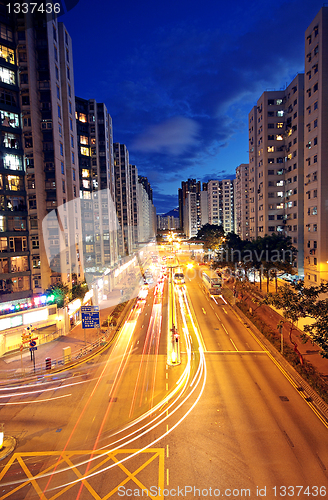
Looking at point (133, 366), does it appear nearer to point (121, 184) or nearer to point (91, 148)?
point (91, 148)

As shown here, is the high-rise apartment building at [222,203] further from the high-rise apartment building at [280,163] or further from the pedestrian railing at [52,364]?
the pedestrian railing at [52,364]

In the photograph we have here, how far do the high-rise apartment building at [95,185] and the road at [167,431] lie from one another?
116 ft

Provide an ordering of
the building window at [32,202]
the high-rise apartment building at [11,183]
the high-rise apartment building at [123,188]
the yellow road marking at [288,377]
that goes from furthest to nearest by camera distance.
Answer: the high-rise apartment building at [123,188] → the building window at [32,202] → the high-rise apartment building at [11,183] → the yellow road marking at [288,377]

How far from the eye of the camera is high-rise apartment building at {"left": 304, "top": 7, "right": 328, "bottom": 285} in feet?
126

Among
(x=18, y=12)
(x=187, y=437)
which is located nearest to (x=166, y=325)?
(x=187, y=437)

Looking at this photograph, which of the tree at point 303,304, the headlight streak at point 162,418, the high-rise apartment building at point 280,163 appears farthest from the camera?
the high-rise apartment building at point 280,163

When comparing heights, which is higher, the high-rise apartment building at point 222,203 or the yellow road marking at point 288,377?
the high-rise apartment building at point 222,203

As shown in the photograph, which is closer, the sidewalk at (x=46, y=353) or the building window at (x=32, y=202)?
the sidewalk at (x=46, y=353)

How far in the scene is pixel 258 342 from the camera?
87.0 ft

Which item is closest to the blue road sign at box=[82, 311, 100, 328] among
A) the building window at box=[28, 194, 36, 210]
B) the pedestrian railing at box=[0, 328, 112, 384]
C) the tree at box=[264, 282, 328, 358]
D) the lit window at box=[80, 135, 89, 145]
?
the pedestrian railing at box=[0, 328, 112, 384]

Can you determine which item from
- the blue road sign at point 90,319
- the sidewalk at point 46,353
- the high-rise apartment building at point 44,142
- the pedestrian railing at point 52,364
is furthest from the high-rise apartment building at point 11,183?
the pedestrian railing at point 52,364

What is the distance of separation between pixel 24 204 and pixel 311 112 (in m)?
46.6

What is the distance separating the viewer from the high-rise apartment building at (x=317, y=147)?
3838 centimetres

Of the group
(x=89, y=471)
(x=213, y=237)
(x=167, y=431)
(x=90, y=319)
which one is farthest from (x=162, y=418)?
(x=213, y=237)
